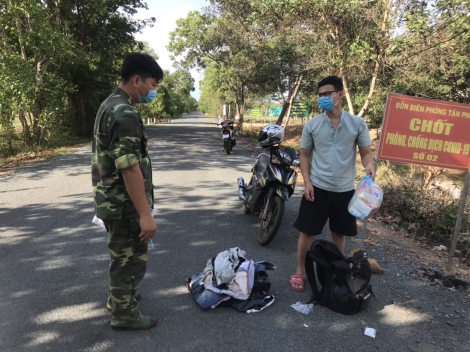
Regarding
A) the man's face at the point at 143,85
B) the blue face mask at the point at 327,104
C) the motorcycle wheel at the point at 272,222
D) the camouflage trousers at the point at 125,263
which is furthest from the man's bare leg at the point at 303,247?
the man's face at the point at 143,85

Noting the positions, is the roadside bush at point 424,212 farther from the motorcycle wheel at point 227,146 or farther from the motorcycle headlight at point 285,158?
the motorcycle wheel at point 227,146

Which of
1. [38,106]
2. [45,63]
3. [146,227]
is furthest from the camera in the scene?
[45,63]

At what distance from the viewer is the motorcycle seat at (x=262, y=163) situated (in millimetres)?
4395

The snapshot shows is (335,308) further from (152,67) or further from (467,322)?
(152,67)

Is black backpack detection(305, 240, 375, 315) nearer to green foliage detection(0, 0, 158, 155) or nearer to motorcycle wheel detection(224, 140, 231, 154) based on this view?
motorcycle wheel detection(224, 140, 231, 154)

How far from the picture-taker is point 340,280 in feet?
9.10

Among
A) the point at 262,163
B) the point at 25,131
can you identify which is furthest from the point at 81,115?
the point at 262,163

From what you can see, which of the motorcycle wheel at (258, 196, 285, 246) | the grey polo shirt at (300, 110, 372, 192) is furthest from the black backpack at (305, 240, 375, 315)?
the motorcycle wheel at (258, 196, 285, 246)

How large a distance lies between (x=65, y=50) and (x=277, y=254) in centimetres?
1127

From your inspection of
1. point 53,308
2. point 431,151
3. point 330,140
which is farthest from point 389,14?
point 53,308

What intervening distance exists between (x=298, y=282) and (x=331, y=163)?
1153 mm

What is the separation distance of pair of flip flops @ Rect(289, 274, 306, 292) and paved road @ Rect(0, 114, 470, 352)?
0.21 feet

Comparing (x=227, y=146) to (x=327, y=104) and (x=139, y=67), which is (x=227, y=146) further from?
(x=139, y=67)

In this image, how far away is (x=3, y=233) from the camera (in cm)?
409
